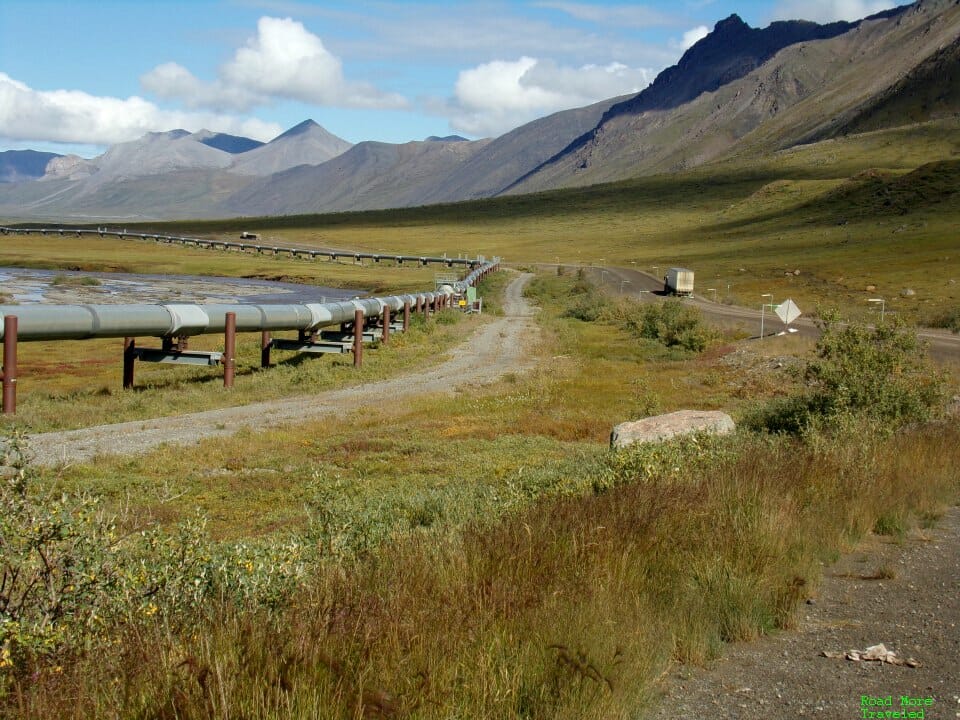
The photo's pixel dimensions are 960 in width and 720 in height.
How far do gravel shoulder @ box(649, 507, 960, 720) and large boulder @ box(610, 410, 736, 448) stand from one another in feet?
17.4

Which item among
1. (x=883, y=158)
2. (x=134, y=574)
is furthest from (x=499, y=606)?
(x=883, y=158)

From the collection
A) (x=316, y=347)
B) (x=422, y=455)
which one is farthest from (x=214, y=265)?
(x=422, y=455)

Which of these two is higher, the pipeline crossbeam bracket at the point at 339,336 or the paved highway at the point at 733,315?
the paved highway at the point at 733,315

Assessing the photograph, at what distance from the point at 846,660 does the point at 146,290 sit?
62345 millimetres

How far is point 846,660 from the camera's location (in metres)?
5.64

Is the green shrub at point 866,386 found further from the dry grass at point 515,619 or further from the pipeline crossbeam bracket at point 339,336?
the pipeline crossbeam bracket at point 339,336

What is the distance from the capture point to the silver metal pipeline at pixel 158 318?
56.9 feet

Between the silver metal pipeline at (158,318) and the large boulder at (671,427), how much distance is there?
33.6 feet

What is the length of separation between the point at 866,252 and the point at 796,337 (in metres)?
49.8

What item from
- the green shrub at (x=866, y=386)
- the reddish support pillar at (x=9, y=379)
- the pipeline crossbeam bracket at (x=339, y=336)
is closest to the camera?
the green shrub at (x=866, y=386)

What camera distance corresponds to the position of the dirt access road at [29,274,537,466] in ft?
44.1

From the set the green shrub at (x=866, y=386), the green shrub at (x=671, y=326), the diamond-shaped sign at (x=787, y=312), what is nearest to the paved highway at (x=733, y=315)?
the diamond-shaped sign at (x=787, y=312)

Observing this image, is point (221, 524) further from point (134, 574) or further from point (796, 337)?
point (796, 337)

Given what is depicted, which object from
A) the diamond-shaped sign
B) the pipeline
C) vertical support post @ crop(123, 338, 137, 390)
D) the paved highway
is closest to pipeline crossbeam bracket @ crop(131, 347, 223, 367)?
vertical support post @ crop(123, 338, 137, 390)
